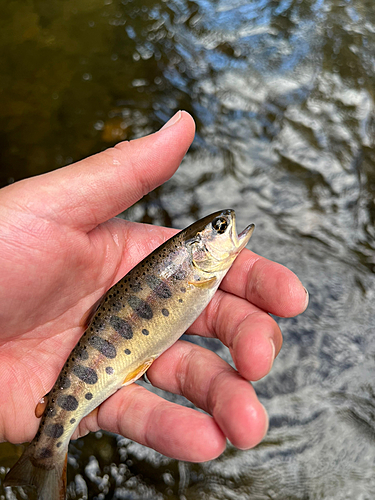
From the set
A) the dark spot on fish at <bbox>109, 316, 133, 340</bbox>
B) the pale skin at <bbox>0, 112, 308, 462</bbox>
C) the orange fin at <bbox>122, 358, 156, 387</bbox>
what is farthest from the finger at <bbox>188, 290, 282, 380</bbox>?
the dark spot on fish at <bbox>109, 316, 133, 340</bbox>

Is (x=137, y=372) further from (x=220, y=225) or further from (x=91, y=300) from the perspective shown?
(x=220, y=225)

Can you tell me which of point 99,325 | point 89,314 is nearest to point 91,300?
point 89,314

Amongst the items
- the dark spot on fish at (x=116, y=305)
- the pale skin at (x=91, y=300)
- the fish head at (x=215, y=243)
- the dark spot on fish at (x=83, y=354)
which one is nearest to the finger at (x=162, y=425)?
the pale skin at (x=91, y=300)

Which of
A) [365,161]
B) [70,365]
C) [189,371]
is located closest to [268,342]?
[189,371]

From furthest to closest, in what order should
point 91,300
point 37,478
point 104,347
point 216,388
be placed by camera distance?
1. point 91,300
2. point 104,347
3. point 37,478
4. point 216,388

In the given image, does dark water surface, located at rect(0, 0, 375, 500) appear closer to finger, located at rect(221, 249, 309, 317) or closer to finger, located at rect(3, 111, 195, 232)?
finger, located at rect(221, 249, 309, 317)

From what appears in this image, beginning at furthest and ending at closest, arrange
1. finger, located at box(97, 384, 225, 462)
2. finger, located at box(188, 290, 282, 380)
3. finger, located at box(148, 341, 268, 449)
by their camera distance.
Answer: finger, located at box(188, 290, 282, 380)
finger, located at box(97, 384, 225, 462)
finger, located at box(148, 341, 268, 449)
